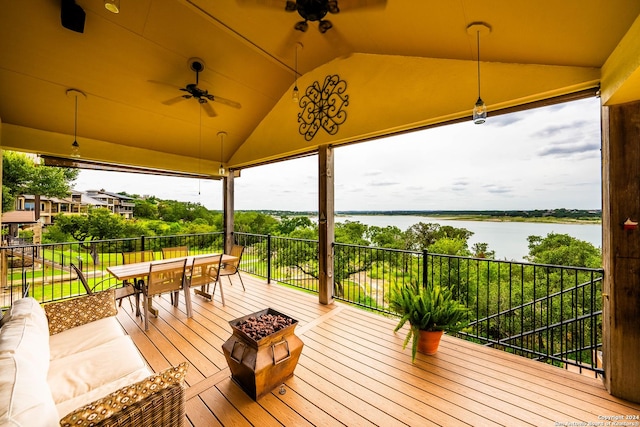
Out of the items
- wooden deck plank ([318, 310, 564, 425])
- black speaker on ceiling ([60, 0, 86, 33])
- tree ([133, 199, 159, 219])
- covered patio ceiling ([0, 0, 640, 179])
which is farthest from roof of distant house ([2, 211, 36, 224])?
wooden deck plank ([318, 310, 564, 425])

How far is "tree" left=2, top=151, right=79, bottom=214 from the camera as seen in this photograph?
541 cm

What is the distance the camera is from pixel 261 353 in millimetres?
1892

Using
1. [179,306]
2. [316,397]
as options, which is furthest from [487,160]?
[179,306]

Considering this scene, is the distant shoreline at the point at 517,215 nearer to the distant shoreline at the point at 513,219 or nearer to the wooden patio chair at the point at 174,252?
the distant shoreline at the point at 513,219

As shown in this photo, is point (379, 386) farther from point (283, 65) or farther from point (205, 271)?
point (283, 65)

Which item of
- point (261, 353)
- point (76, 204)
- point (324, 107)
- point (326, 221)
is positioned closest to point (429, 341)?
point (261, 353)

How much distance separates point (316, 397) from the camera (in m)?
1.93

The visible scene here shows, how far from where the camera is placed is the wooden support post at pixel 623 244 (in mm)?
1825

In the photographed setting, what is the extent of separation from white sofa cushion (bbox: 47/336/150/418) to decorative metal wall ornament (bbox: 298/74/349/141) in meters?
3.27

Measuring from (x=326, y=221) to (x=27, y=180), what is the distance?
7.03 meters

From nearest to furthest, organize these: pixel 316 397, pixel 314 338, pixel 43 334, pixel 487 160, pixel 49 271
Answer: pixel 43 334 < pixel 316 397 < pixel 314 338 < pixel 487 160 < pixel 49 271

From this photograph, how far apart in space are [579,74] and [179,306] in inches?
203

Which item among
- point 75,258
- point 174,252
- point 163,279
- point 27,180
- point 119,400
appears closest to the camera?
point 119,400

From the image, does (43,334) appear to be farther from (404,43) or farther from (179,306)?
(404,43)
